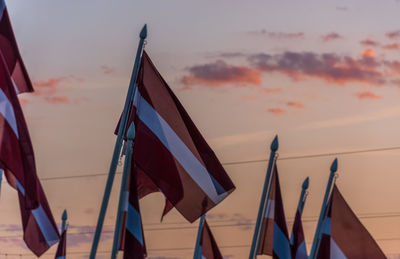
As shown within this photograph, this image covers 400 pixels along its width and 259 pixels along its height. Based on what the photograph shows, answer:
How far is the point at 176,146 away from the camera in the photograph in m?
19.6

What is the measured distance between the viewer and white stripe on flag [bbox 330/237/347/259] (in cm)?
2592

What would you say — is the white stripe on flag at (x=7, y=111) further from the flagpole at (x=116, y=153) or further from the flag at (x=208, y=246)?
the flag at (x=208, y=246)

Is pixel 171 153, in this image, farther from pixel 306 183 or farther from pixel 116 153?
pixel 306 183

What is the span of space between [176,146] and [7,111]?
4.14 metres

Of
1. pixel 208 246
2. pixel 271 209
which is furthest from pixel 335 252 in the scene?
pixel 208 246

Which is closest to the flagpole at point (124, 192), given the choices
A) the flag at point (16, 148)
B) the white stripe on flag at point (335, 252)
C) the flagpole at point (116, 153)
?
the flagpole at point (116, 153)

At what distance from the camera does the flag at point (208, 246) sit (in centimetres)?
3511

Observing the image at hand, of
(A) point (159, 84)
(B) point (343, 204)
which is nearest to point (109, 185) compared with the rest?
(A) point (159, 84)

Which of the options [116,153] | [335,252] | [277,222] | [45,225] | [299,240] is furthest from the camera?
[299,240]

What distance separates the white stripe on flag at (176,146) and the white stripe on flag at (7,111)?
10.7ft

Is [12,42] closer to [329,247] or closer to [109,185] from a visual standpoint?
[109,185]

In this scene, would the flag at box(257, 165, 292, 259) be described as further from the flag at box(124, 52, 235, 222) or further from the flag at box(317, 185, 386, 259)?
the flag at box(124, 52, 235, 222)

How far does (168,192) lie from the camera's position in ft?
63.1

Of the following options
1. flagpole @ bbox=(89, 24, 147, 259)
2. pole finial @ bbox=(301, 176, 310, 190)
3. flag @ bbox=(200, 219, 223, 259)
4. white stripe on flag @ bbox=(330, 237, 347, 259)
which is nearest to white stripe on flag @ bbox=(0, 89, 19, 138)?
flagpole @ bbox=(89, 24, 147, 259)
